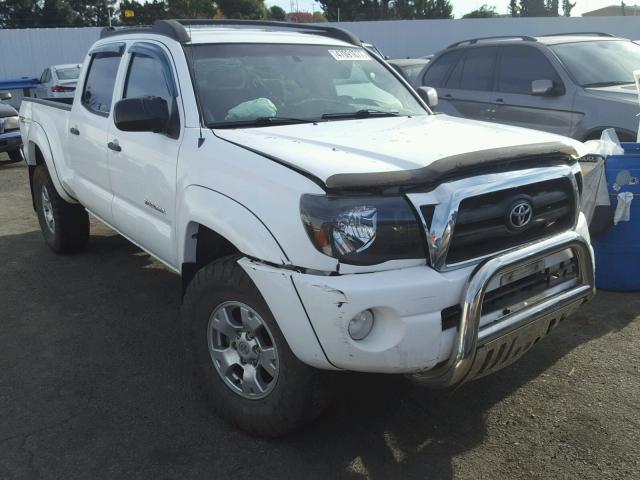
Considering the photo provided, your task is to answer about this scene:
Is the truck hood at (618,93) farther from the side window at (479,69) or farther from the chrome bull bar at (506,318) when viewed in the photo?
the chrome bull bar at (506,318)

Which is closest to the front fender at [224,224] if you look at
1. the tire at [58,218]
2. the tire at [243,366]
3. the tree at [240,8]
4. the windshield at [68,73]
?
the tire at [243,366]

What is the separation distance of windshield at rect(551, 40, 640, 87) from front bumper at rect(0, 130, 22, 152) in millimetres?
9508

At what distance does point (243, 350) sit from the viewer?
3.07 meters

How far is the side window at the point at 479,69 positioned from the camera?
779 centimetres

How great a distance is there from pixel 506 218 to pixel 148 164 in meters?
2.15

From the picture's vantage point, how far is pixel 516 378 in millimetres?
3639

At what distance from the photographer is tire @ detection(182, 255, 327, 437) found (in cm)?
282

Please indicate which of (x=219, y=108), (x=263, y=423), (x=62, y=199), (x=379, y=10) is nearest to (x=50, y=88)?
(x=62, y=199)

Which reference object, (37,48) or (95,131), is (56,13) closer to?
(37,48)

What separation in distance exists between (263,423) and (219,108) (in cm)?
172

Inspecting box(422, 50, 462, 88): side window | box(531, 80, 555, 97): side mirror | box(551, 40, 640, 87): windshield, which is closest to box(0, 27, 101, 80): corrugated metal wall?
box(422, 50, 462, 88): side window

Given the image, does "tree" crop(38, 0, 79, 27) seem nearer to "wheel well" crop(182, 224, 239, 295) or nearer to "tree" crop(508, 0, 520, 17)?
"tree" crop(508, 0, 520, 17)

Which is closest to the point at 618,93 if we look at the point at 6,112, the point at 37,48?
the point at 6,112

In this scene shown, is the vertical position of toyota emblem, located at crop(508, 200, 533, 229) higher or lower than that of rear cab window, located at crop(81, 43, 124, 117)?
lower
